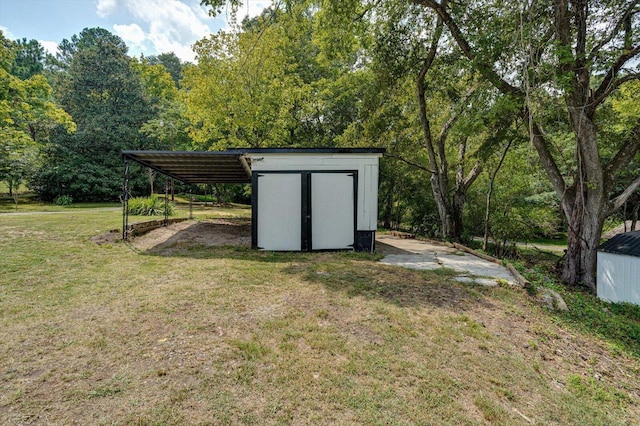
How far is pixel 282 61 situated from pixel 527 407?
15.6m

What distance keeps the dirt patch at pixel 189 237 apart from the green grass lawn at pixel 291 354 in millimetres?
2687

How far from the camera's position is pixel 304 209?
7.89 metres

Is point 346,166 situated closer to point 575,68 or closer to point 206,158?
point 206,158

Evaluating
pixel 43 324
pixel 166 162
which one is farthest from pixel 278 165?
pixel 43 324

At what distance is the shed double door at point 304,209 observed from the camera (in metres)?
7.84

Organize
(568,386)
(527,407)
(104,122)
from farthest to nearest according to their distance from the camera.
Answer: (104,122), (568,386), (527,407)

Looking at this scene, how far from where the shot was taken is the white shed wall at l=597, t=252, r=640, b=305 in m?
6.86

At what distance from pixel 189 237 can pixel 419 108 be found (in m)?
8.91

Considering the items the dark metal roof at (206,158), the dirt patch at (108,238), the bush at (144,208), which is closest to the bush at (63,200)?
the bush at (144,208)

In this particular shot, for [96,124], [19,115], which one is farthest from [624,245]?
[96,124]

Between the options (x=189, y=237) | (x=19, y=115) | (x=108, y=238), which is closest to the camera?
(x=108, y=238)

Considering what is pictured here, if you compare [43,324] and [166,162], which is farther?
[166,162]

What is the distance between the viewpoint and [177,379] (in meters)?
2.50

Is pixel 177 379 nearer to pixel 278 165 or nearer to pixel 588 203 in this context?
pixel 278 165
